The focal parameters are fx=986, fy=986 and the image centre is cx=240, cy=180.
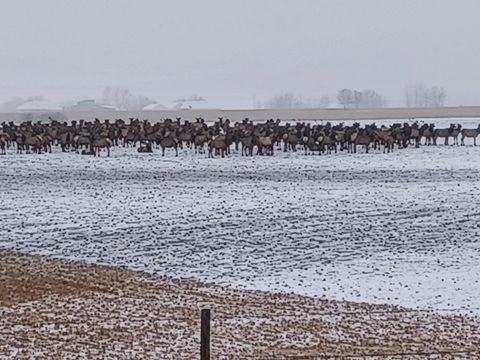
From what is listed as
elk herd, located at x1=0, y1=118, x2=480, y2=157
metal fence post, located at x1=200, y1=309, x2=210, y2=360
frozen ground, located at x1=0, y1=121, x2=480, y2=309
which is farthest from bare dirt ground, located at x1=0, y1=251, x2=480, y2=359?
elk herd, located at x1=0, y1=118, x2=480, y2=157

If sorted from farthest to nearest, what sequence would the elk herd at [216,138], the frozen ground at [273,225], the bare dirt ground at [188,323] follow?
1. the elk herd at [216,138]
2. the frozen ground at [273,225]
3. the bare dirt ground at [188,323]

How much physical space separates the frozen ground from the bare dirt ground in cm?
125

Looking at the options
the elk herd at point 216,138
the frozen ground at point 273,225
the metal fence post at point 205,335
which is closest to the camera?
the metal fence post at point 205,335

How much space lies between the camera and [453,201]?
29625mm

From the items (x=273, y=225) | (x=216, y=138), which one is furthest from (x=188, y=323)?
(x=216, y=138)

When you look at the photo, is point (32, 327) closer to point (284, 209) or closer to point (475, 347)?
point (475, 347)

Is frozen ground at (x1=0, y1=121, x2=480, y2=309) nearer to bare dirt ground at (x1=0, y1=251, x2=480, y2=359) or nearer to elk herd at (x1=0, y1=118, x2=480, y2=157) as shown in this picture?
bare dirt ground at (x1=0, y1=251, x2=480, y2=359)

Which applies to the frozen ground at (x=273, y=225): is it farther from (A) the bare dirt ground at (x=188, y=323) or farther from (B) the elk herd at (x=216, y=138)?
(B) the elk herd at (x=216, y=138)

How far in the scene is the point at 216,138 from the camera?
55938 mm

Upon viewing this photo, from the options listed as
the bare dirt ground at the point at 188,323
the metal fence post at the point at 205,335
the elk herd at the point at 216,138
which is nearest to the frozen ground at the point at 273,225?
the bare dirt ground at the point at 188,323

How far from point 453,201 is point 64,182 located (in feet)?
47.8

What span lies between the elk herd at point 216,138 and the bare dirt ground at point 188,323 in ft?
125

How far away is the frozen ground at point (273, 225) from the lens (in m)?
17.7

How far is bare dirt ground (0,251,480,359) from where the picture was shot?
11.8 meters
